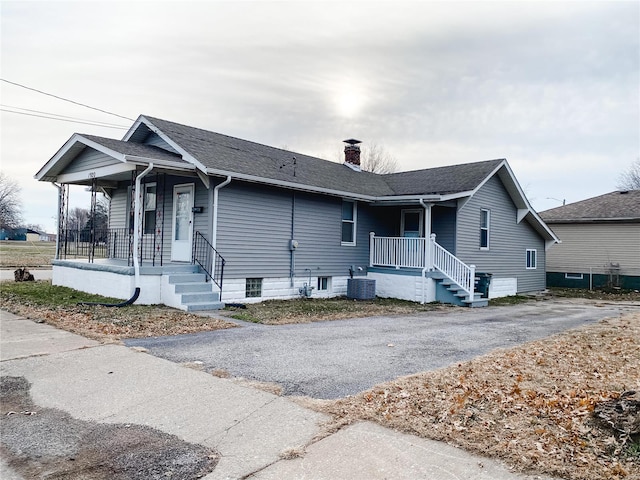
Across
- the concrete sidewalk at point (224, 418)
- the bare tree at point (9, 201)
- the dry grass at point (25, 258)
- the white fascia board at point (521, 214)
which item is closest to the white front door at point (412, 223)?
the white fascia board at point (521, 214)

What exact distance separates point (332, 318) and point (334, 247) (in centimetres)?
476

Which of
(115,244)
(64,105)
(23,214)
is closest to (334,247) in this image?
(115,244)

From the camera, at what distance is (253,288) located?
42.7ft

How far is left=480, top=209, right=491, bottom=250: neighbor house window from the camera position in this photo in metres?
17.1

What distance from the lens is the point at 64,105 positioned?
69.2 feet

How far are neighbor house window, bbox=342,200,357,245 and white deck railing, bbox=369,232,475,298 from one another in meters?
1.34

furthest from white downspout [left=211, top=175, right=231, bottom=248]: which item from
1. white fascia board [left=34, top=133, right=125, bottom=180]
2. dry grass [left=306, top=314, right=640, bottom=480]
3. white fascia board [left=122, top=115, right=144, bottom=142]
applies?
dry grass [left=306, top=314, right=640, bottom=480]

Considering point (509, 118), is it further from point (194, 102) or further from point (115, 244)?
point (115, 244)

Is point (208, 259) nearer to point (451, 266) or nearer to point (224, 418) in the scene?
point (451, 266)

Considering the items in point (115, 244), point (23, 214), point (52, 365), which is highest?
point (23, 214)

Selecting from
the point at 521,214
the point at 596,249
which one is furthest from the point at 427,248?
the point at 596,249

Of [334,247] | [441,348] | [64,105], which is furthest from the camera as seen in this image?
[64,105]

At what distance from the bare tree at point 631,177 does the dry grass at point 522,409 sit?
51504 millimetres

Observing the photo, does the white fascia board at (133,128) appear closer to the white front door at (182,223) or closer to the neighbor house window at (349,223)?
the white front door at (182,223)
